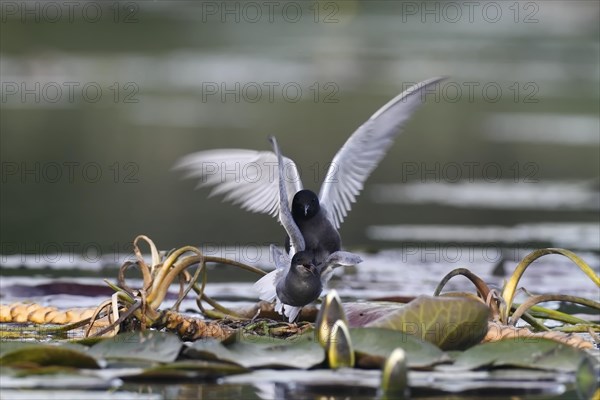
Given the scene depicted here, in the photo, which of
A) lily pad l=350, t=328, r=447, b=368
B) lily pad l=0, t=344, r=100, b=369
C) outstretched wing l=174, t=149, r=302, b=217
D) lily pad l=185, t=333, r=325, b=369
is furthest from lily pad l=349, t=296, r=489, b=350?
outstretched wing l=174, t=149, r=302, b=217

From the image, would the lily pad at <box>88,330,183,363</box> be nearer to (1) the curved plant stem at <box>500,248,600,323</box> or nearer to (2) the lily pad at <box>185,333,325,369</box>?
(2) the lily pad at <box>185,333,325,369</box>

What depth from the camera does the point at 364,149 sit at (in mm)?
6430

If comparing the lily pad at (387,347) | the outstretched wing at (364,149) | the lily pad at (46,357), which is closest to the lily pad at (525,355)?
the lily pad at (387,347)

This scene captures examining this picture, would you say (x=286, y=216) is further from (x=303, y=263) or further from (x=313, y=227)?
(x=313, y=227)

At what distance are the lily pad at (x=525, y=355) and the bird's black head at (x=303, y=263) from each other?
1.04m

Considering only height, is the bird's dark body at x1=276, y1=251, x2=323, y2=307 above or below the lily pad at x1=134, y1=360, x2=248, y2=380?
above

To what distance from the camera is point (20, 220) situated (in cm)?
978

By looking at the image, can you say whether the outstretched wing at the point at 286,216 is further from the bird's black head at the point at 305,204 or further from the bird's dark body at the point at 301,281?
the bird's black head at the point at 305,204

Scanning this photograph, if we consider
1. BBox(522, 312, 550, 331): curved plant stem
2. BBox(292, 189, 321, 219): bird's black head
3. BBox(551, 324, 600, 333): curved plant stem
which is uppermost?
BBox(292, 189, 321, 219): bird's black head

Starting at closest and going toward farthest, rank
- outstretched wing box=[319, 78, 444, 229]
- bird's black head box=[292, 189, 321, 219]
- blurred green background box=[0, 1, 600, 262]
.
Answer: bird's black head box=[292, 189, 321, 219]
outstretched wing box=[319, 78, 444, 229]
blurred green background box=[0, 1, 600, 262]

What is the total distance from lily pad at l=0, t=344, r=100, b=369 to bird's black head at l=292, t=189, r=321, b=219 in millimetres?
1836

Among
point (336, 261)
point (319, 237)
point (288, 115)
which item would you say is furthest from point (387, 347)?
point (288, 115)

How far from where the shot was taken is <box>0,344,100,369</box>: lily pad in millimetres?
4191

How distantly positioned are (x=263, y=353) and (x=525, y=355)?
3.08ft
